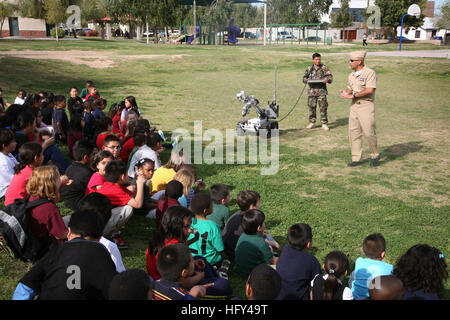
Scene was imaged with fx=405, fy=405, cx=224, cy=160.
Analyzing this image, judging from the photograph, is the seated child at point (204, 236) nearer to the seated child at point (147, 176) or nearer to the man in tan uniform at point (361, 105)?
the seated child at point (147, 176)

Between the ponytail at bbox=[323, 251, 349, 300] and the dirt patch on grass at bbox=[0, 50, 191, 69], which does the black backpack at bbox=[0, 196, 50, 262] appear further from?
the dirt patch on grass at bbox=[0, 50, 191, 69]

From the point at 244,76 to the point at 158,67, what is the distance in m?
6.02

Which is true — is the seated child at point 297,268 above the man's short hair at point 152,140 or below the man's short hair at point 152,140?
below

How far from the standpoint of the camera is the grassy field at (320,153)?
17.4 ft

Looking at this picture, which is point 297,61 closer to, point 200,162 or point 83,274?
point 200,162

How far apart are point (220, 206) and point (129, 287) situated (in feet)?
7.86

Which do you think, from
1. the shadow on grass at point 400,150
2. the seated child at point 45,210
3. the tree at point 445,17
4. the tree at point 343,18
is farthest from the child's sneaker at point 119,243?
the tree at point 343,18

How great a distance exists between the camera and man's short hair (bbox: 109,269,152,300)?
2525 millimetres

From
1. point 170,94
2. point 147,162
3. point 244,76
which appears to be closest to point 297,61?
point 244,76

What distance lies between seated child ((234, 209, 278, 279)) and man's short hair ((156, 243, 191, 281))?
43.9 inches

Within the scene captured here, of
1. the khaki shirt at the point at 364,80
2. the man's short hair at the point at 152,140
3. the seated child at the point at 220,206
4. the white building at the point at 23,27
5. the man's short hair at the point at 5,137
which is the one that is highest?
the white building at the point at 23,27

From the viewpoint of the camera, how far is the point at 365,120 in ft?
25.6

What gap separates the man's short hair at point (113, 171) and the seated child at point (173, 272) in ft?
6.12

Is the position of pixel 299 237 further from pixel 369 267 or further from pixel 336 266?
pixel 369 267
